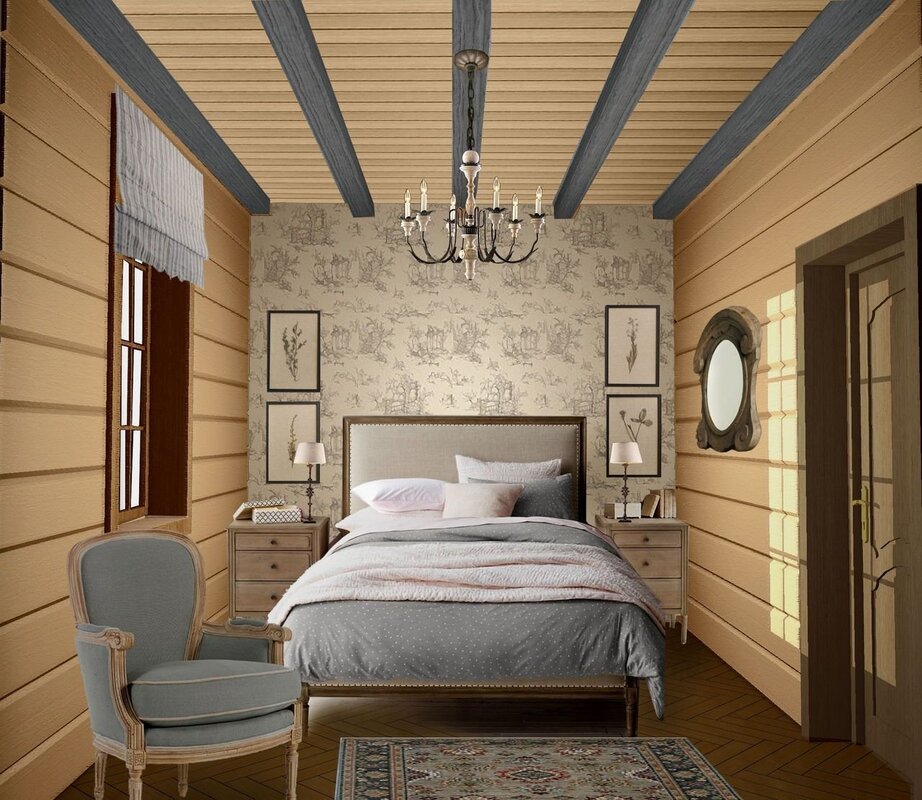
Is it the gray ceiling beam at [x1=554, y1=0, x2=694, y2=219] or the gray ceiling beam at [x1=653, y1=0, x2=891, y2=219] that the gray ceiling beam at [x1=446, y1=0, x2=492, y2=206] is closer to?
the gray ceiling beam at [x1=554, y1=0, x2=694, y2=219]

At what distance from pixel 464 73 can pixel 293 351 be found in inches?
111

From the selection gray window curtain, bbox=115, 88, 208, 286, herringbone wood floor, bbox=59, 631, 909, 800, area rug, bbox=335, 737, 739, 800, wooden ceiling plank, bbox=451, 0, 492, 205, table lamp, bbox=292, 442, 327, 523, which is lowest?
herringbone wood floor, bbox=59, 631, 909, 800

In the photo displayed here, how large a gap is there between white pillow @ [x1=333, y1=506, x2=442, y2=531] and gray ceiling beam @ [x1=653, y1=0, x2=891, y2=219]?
2550mm

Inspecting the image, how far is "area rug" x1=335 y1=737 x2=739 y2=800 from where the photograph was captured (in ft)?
9.78

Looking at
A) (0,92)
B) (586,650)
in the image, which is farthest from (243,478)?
(0,92)

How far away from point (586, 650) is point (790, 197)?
2263mm

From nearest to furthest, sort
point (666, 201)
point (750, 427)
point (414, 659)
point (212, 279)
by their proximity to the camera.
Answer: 1. point (414, 659)
2. point (750, 427)
3. point (212, 279)
4. point (666, 201)

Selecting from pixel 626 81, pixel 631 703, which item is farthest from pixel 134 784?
pixel 626 81

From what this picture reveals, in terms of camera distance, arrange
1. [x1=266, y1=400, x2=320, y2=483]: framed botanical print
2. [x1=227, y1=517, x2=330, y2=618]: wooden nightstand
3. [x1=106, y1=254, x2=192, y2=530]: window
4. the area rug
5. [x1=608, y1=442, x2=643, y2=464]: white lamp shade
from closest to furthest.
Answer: the area rug
[x1=106, y1=254, x2=192, y2=530]: window
[x1=227, y1=517, x2=330, y2=618]: wooden nightstand
[x1=608, y1=442, x2=643, y2=464]: white lamp shade
[x1=266, y1=400, x2=320, y2=483]: framed botanical print

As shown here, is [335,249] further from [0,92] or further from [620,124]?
[0,92]

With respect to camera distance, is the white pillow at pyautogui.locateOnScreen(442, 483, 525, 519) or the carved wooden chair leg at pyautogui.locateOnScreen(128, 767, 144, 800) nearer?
the carved wooden chair leg at pyautogui.locateOnScreen(128, 767, 144, 800)

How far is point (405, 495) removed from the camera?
5.48 meters

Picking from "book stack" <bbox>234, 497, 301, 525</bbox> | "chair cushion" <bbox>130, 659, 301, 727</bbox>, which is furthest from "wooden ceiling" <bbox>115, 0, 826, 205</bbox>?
"chair cushion" <bbox>130, 659, 301, 727</bbox>

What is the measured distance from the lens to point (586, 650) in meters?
3.48
